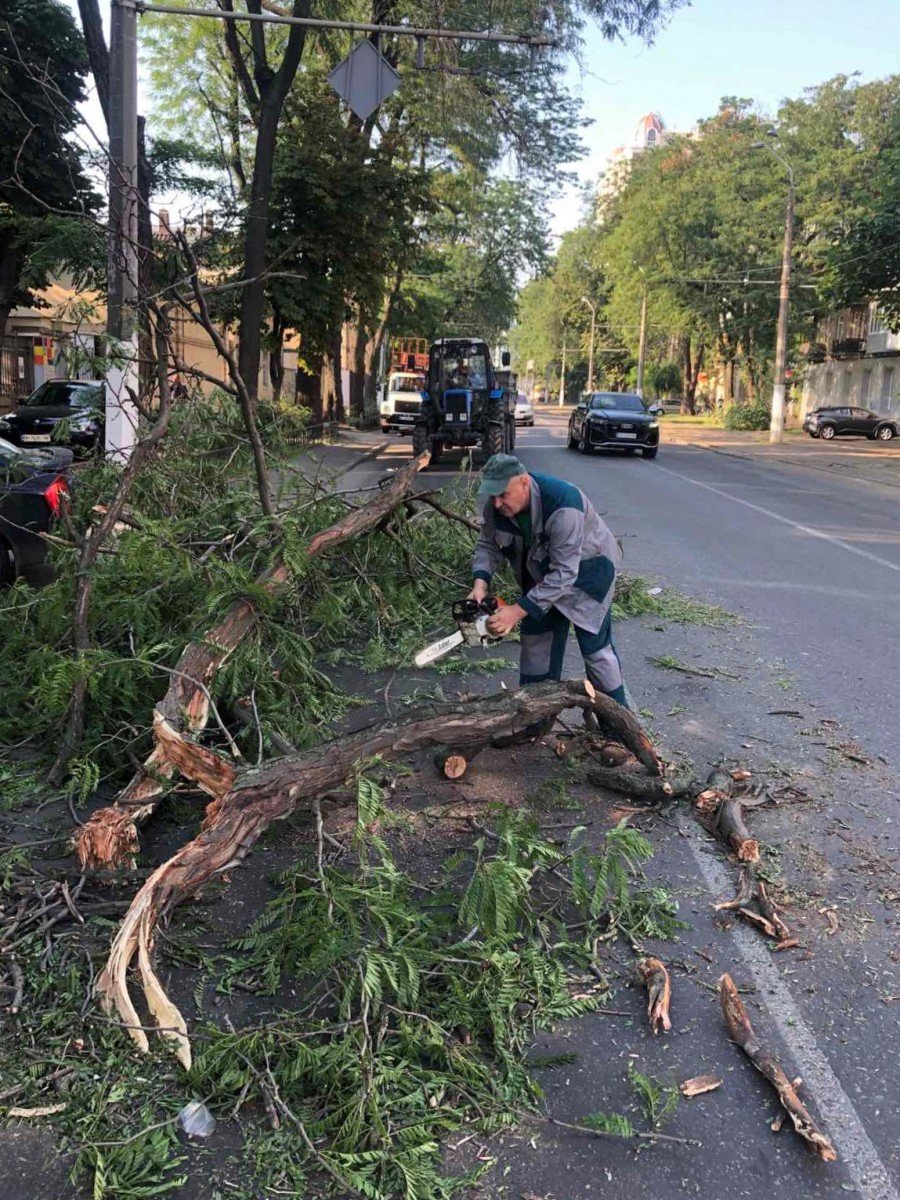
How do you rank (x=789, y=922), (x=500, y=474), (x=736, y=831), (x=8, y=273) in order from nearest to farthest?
(x=789, y=922)
(x=736, y=831)
(x=500, y=474)
(x=8, y=273)

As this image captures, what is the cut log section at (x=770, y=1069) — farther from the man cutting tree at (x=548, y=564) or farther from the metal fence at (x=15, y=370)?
the metal fence at (x=15, y=370)

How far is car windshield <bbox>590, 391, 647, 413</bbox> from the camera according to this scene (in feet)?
88.0

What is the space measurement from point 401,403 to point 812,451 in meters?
14.1

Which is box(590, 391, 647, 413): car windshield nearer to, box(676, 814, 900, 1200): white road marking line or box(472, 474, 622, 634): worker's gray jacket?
box(472, 474, 622, 634): worker's gray jacket

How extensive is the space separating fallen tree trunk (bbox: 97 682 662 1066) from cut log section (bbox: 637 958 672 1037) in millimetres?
1346

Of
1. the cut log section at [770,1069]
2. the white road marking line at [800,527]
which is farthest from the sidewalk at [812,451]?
the cut log section at [770,1069]

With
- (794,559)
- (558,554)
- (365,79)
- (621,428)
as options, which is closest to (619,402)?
(621,428)

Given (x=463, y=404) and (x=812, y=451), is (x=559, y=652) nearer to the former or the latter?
(x=463, y=404)

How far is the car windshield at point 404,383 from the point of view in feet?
119

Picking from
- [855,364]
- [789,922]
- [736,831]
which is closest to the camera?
[789,922]

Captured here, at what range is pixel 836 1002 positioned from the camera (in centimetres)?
312

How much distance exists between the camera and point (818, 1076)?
280 cm

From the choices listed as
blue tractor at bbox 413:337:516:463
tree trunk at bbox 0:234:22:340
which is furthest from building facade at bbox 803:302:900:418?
tree trunk at bbox 0:234:22:340

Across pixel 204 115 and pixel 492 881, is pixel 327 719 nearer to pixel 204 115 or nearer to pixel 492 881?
pixel 492 881
